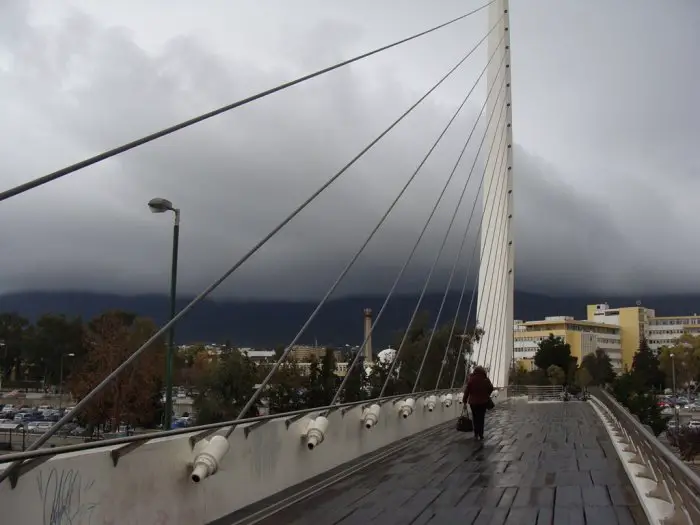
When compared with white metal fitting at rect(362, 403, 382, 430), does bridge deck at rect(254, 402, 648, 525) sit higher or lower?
lower

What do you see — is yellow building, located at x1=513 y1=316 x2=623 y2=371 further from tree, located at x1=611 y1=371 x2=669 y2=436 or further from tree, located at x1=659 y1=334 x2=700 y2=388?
tree, located at x1=611 y1=371 x2=669 y2=436

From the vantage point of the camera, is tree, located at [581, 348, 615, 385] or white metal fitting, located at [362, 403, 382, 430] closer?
white metal fitting, located at [362, 403, 382, 430]

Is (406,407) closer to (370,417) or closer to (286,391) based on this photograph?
(370,417)

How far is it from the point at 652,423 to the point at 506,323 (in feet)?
87.5

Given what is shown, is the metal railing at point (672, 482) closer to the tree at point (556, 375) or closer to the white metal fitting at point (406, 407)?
the white metal fitting at point (406, 407)

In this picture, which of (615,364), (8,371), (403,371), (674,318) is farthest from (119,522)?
(674,318)

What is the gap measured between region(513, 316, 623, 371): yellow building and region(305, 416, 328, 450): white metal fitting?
12191 centimetres

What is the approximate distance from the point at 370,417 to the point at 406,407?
2.50 meters

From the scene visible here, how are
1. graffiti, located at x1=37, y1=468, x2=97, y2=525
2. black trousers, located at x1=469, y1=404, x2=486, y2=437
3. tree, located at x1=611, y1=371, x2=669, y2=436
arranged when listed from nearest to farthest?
graffiti, located at x1=37, y1=468, x2=97, y2=525 < black trousers, located at x1=469, y1=404, x2=486, y2=437 < tree, located at x1=611, y1=371, x2=669, y2=436

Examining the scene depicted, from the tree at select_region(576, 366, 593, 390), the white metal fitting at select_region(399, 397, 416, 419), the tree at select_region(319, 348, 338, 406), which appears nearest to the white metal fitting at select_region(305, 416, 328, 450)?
the white metal fitting at select_region(399, 397, 416, 419)

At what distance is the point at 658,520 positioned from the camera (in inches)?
201

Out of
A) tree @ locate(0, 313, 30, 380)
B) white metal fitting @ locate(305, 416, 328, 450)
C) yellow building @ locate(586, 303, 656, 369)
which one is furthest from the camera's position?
yellow building @ locate(586, 303, 656, 369)

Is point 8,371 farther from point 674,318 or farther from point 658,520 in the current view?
point 674,318

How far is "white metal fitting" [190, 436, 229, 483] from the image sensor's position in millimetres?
5414
